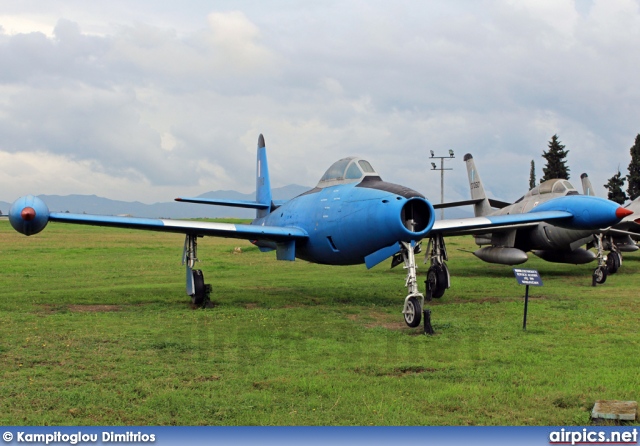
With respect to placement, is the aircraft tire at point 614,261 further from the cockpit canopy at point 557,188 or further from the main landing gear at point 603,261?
the cockpit canopy at point 557,188

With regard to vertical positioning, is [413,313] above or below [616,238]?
below

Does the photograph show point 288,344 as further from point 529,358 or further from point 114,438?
point 114,438

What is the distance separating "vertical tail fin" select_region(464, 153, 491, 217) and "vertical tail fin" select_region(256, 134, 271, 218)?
10097mm

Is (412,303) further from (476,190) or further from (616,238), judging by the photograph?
(616,238)

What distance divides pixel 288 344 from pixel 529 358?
139 inches

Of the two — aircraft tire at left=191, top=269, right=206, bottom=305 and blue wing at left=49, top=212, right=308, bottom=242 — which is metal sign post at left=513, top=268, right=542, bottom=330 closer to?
blue wing at left=49, top=212, right=308, bottom=242

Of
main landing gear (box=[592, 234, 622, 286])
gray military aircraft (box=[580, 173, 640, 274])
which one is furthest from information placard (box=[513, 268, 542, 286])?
gray military aircraft (box=[580, 173, 640, 274])

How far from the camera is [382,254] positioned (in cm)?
1365

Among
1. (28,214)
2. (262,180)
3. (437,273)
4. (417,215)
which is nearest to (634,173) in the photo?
(262,180)

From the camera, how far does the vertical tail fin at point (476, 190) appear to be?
94.0 ft

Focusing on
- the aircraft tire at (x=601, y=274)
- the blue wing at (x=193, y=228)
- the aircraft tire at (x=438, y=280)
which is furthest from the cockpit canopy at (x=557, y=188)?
the blue wing at (x=193, y=228)

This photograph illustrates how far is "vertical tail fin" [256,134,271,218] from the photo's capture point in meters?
22.4

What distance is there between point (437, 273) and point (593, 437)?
10.9 m

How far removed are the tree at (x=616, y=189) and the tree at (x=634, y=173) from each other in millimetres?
797
